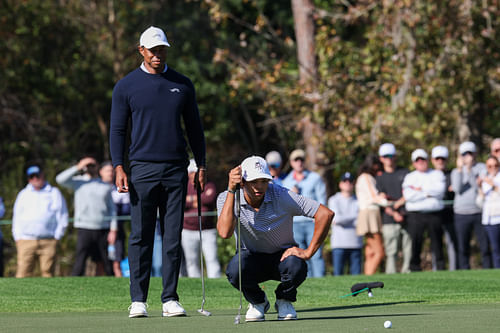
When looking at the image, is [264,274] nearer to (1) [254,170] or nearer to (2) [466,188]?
(1) [254,170]

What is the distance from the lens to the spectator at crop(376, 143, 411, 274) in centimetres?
1530

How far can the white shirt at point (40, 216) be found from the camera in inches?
589

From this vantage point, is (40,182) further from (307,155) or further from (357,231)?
(307,155)

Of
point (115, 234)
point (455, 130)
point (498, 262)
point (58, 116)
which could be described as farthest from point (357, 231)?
point (58, 116)

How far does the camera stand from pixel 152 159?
809 cm

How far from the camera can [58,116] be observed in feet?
103

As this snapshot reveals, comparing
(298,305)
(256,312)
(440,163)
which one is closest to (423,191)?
(440,163)

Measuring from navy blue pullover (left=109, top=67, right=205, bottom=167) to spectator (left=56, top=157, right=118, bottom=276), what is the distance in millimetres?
7273

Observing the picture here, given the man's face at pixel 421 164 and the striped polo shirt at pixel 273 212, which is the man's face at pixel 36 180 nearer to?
the man's face at pixel 421 164

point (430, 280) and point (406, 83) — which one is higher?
point (406, 83)

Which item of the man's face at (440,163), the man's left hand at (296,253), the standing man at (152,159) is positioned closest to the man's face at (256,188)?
the man's left hand at (296,253)

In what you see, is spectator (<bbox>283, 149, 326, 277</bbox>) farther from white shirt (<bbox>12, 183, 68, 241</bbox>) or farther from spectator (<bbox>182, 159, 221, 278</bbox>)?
white shirt (<bbox>12, 183, 68, 241</bbox>)

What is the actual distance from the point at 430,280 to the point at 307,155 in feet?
33.7

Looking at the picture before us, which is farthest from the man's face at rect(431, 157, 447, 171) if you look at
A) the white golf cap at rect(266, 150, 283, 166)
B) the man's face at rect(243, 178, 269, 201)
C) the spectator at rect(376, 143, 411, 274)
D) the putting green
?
the man's face at rect(243, 178, 269, 201)
